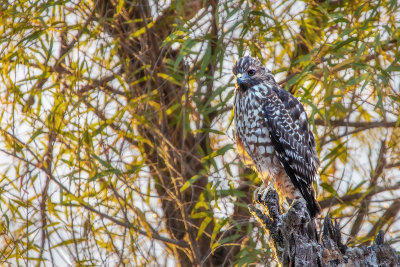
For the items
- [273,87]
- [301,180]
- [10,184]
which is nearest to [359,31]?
[273,87]

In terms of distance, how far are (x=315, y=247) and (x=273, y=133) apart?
1283 millimetres

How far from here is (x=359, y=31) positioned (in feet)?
12.2

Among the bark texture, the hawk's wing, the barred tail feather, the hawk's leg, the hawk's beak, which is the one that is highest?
the hawk's beak

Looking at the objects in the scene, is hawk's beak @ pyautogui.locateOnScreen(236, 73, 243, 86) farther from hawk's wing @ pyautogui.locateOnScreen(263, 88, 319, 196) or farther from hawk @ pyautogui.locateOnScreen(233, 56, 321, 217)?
hawk's wing @ pyautogui.locateOnScreen(263, 88, 319, 196)

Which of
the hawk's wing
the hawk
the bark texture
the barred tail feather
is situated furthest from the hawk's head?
the bark texture

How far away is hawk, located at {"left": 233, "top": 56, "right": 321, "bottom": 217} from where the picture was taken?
3.61 metres

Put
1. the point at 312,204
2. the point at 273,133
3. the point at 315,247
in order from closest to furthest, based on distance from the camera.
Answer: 1. the point at 315,247
2. the point at 312,204
3. the point at 273,133

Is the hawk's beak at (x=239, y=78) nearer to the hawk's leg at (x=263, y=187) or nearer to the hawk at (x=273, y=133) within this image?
the hawk at (x=273, y=133)

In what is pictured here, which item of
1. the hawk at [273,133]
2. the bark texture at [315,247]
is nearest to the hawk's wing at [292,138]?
the hawk at [273,133]

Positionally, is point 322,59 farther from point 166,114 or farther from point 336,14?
point 166,114

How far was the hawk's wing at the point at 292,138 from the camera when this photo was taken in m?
3.59

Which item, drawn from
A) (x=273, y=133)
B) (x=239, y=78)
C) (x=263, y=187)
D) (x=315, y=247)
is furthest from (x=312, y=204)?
(x=315, y=247)

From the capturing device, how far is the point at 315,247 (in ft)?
7.91

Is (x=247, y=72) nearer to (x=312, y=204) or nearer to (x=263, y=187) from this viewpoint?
(x=263, y=187)
